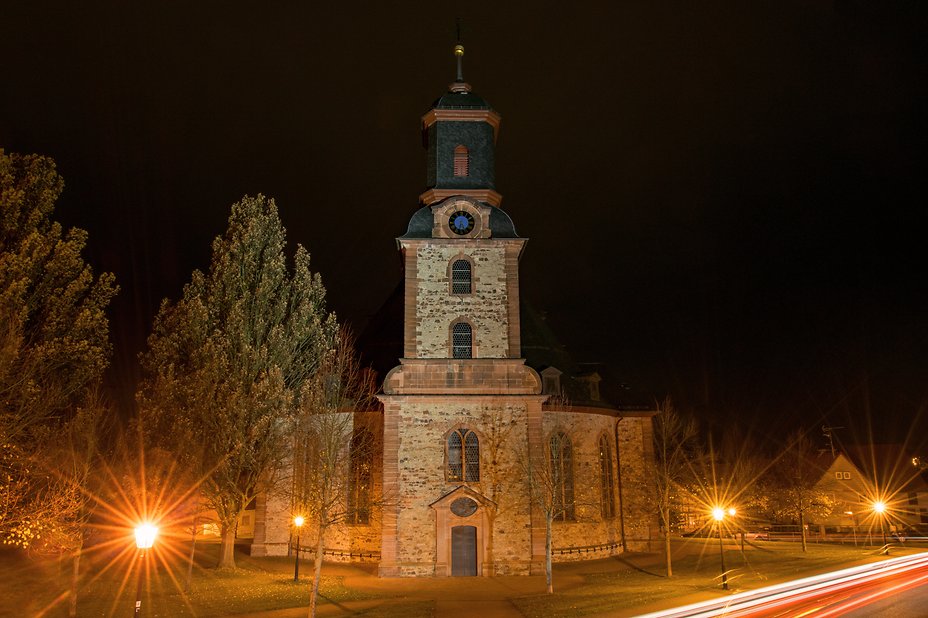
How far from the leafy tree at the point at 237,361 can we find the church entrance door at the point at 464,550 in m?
7.48

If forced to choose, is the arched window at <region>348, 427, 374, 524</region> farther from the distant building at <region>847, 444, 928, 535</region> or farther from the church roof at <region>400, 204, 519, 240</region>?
the distant building at <region>847, 444, 928, 535</region>

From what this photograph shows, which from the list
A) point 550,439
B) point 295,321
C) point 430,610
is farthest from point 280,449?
point 550,439

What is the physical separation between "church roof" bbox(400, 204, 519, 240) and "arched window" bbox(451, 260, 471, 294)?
1759 millimetres

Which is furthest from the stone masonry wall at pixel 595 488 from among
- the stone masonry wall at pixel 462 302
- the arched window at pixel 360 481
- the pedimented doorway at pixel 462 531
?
the arched window at pixel 360 481

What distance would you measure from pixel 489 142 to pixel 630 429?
17129 millimetres

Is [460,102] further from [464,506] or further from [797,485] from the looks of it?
[797,485]

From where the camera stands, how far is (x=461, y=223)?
30.9m

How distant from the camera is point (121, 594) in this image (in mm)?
21797

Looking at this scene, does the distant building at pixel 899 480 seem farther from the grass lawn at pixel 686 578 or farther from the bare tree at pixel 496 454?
the bare tree at pixel 496 454

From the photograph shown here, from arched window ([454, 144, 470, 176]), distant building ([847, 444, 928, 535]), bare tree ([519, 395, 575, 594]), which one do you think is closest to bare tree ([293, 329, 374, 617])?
bare tree ([519, 395, 575, 594])

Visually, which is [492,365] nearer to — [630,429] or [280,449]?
[280,449]

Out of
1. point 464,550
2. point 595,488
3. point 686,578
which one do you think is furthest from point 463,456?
point 686,578

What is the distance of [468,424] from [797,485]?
24.0 m

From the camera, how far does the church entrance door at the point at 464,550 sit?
1080 inches
